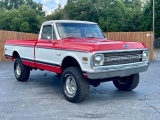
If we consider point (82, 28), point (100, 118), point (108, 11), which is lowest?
point (100, 118)

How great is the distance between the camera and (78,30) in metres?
7.77

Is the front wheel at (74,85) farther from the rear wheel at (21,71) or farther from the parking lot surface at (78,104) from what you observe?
the rear wheel at (21,71)

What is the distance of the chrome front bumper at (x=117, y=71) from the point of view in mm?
5945

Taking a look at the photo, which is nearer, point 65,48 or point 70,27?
point 65,48

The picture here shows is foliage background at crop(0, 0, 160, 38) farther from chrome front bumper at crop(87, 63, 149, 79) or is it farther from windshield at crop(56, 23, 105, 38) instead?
chrome front bumper at crop(87, 63, 149, 79)

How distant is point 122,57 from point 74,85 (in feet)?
4.49

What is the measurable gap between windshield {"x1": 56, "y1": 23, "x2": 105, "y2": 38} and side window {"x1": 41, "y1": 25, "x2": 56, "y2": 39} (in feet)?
0.74

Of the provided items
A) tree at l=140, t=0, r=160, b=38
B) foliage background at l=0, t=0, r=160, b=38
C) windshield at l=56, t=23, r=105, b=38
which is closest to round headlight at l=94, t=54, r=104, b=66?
windshield at l=56, t=23, r=105, b=38

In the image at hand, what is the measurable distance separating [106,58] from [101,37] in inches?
75.2

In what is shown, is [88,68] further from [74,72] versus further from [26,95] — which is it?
[26,95]

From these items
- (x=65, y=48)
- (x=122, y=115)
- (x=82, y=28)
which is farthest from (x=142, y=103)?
(x=82, y=28)

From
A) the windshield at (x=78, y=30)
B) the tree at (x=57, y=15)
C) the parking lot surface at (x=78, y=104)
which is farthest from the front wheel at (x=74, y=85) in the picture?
the tree at (x=57, y=15)

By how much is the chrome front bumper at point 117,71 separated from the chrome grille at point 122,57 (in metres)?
0.14

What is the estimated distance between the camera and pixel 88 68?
594 cm
